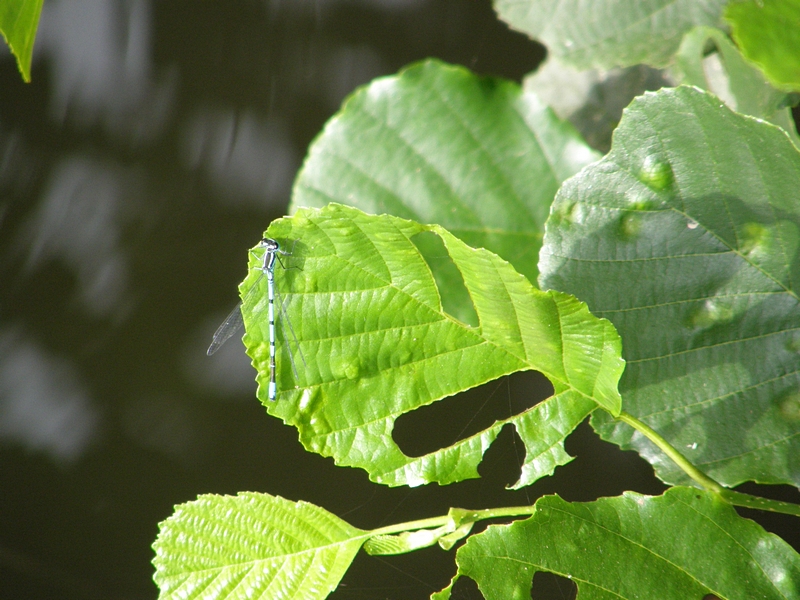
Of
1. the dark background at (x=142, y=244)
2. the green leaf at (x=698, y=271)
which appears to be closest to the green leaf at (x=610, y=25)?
the green leaf at (x=698, y=271)

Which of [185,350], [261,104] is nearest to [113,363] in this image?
[185,350]

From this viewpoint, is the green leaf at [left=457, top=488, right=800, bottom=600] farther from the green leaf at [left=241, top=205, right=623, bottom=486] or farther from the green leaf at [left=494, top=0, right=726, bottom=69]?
the green leaf at [left=494, top=0, right=726, bottom=69]

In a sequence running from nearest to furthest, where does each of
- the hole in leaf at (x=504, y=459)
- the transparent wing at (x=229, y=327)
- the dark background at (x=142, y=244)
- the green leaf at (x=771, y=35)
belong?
the green leaf at (x=771, y=35)
the hole in leaf at (x=504, y=459)
the transparent wing at (x=229, y=327)
the dark background at (x=142, y=244)

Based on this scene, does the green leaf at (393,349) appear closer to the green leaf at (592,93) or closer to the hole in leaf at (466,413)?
the hole in leaf at (466,413)

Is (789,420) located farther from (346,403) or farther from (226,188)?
(226,188)

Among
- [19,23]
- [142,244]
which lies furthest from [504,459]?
Result: [142,244]

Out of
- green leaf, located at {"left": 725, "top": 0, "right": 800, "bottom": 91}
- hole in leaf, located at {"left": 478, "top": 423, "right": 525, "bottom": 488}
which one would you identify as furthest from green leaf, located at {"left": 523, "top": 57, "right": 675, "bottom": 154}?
green leaf, located at {"left": 725, "top": 0, "right": 800, "bottom": 91}

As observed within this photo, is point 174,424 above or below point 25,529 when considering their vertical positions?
above
